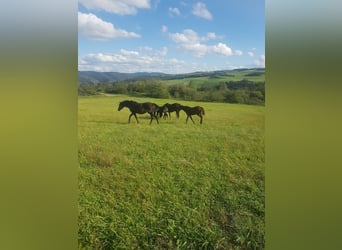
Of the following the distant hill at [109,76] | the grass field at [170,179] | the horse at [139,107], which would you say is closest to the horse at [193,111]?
the grass field at [170,179]

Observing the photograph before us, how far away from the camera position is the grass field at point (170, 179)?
105 inches

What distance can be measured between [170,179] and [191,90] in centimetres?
65

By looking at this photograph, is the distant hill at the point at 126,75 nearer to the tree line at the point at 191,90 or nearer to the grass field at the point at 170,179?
the tree line at the point at 191,90

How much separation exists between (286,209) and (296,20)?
47.0 inches

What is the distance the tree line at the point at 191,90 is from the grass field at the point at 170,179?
52 mm

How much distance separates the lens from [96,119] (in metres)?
2.89

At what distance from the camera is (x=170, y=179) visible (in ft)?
9.19

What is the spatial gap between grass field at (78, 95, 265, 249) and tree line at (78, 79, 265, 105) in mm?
52

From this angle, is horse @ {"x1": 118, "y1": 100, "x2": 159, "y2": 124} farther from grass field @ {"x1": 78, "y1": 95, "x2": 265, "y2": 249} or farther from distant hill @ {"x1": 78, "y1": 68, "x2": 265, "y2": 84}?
distant hill @ {"x1": 78, "y1": 68, "x2": 265, "y2": 84}

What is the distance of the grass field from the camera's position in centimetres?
267

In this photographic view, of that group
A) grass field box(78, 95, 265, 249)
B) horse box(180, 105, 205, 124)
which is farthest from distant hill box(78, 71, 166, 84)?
horse box(180, 105, 205, 124)

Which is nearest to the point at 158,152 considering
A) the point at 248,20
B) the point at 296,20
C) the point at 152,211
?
the point at 152,211

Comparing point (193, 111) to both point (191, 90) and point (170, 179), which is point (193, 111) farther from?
point (170, 179)

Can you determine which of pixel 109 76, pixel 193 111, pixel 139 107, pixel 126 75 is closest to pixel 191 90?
pixel 193 111
